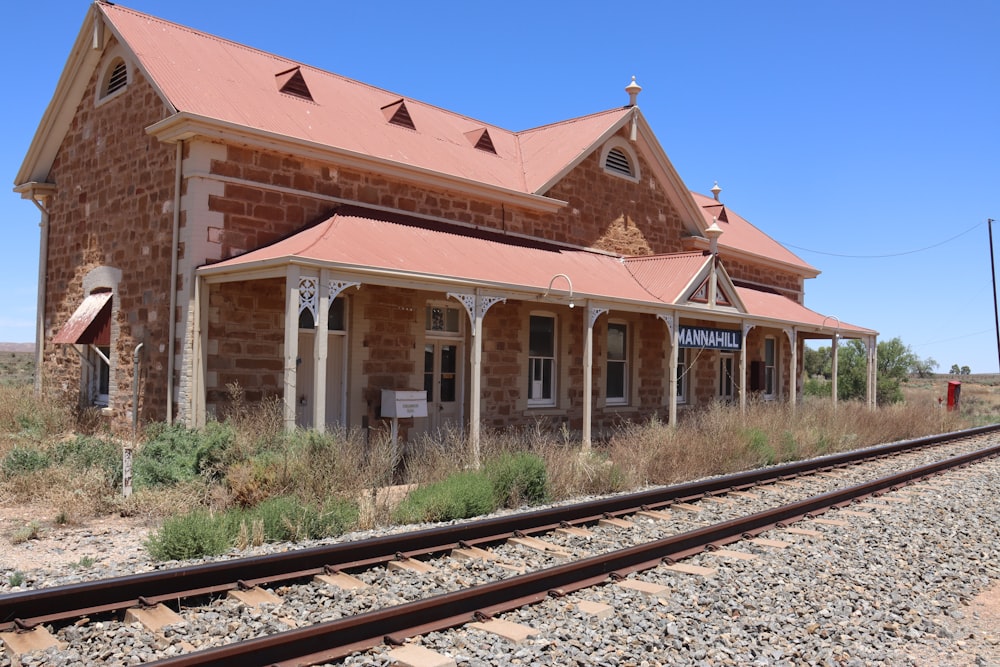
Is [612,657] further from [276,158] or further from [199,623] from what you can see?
[276,158]

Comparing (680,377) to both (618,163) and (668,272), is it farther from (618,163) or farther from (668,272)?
(618,163)

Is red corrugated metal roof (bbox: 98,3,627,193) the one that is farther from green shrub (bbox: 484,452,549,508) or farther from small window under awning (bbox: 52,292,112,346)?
green shrub (bbox: 484,452,549,508)

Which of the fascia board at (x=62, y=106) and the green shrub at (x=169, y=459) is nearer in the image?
the green shrub at (x=169, y=459)

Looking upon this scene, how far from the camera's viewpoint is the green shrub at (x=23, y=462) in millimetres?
10000

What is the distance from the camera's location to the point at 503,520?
8.29m

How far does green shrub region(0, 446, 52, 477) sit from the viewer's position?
1000 cm

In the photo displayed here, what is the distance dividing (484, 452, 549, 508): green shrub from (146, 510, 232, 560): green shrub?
362 cm

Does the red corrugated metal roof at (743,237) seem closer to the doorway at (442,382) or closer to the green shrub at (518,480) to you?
the doorway at (442,382)

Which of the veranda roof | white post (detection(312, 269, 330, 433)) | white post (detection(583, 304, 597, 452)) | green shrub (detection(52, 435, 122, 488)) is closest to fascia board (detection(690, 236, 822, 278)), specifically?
the veranda roof

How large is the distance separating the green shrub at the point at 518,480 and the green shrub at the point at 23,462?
529 cm

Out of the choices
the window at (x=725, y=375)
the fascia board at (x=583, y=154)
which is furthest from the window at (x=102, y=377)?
the window at (x=725, y=375)

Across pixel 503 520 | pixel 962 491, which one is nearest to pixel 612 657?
pixel 503 520

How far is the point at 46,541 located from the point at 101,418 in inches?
282

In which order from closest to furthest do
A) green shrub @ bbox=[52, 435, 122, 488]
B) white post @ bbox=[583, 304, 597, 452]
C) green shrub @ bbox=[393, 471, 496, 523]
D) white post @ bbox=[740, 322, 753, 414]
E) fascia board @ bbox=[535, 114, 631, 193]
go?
green shrub @ bbox=[393, 471, 496, 523]
green shrub @ bbox=[52, 435, 122, 488]
white post @ bbox=[583, 304, 597, 452]
fascia board @ bbox=[535, 114, 631, 193]
white post @ bbox=[740, 322, 753, 414]
